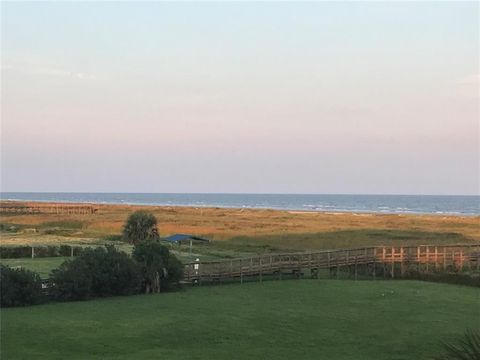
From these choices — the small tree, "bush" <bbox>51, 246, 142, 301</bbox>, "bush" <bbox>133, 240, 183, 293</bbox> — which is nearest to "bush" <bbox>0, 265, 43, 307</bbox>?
"bush" <bbox>51, 246, 142, 301</bbox>

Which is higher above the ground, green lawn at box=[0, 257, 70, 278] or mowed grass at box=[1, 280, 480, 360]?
green lawn at box=[0, 257, 70, 278]

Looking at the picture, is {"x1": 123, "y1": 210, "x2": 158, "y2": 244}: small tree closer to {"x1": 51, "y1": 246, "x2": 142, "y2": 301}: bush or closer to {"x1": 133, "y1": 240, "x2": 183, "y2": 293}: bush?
{"x1": 133, "y1": 240, "x2": 183, "y2": 293}: bush

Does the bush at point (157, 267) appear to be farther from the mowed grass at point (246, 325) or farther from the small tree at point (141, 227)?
the small tree at point (141, 227)

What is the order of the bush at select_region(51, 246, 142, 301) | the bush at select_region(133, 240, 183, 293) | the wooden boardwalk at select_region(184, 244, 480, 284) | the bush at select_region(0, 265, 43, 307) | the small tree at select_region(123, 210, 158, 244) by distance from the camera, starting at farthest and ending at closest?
the small tree at select_region(123, 210, 158, 244) < the wooden boardwalk at select_region(184, 244, 480, 284) < the bush at select_region(133, 240, 183, 293) < the bush at select_region(51, 246, 142, 301) < the bush at select_region(0, 265, 43, 307)

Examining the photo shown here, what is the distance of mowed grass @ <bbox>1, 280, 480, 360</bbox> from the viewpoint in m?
17.0

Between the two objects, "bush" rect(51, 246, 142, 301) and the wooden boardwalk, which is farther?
the wooden boardwalk

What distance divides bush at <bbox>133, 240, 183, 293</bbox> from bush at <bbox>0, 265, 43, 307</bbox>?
5.52 meters

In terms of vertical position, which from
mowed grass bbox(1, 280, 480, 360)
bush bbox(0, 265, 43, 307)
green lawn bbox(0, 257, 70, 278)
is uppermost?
bush bbox(0, 265, 43, 307)

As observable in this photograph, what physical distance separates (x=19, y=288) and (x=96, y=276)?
3.71 m

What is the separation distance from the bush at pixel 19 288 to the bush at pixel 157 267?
18.1 ft

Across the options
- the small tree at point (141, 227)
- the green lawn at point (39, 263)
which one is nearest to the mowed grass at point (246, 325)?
the green lawn at point (39, 263)

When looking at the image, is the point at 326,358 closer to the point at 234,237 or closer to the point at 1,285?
the point at 1,285

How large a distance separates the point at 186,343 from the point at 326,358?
4355 millimetres

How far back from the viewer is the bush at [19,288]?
23422 mm
